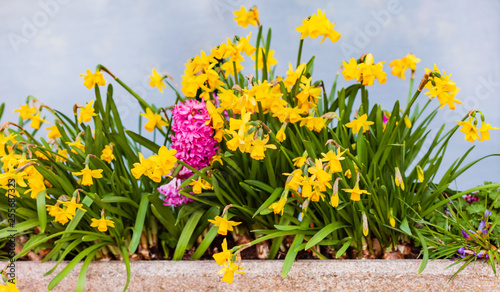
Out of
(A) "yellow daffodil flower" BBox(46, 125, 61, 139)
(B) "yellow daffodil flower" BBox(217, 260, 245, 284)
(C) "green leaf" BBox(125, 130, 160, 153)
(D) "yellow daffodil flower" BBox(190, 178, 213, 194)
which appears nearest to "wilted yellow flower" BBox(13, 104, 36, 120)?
(A) "yellow daffodil flower" BBox(46, 125, 61, 139)

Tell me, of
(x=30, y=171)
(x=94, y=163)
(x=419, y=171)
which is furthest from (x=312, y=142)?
(x=30, y=171)

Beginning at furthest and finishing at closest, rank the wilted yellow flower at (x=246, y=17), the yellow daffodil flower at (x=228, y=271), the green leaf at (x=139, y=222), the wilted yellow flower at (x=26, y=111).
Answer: the wilted yellow flower at (x=26, y=111) → the wilted yellow flower at (x=246, y=17) → the green leaf at (x=139, y=222) → the yellow daffodil flower at (x=228, y=271)

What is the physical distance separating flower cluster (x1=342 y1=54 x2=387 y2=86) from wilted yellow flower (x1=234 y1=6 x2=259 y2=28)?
448 millimetres

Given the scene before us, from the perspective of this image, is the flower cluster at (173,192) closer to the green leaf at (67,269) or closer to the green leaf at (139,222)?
the green leaf at (139,222)

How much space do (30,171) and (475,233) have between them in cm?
153

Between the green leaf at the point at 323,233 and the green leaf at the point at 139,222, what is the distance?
2.04 ft

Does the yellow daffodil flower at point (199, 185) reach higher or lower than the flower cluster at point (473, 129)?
lower

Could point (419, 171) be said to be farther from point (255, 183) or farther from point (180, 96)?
point (180, 96)

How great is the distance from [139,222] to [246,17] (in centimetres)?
89

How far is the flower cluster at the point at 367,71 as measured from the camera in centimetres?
160

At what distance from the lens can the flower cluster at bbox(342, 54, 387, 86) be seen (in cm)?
160

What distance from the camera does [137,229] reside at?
1.74 meters

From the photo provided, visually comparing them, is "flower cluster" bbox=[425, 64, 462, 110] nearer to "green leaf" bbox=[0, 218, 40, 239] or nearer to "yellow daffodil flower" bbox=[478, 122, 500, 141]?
"yellow daffodil flower" bbox=[478, 122, 500, 141]

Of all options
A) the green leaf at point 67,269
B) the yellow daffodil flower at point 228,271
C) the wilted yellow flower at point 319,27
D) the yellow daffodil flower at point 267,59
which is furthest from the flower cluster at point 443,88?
the green leaf at point 67,269
